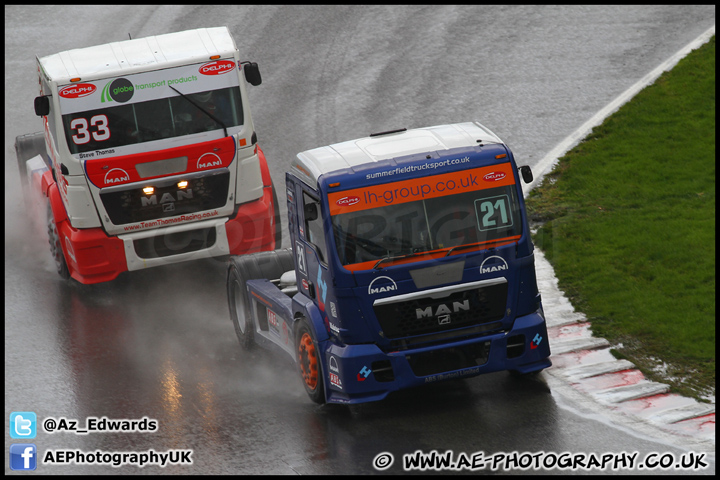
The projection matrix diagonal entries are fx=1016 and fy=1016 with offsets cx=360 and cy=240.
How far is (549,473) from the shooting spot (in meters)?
9.04

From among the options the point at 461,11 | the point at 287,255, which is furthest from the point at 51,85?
the point at 461,11

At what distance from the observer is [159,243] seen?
14.3m

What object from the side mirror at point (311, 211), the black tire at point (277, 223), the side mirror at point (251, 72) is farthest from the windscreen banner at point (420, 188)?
the black tire at point (277, 223)

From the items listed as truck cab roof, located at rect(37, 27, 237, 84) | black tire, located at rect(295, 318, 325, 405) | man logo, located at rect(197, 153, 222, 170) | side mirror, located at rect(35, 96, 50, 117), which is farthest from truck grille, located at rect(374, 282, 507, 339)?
side mirror, located at rect(35, 96, 50, 117)

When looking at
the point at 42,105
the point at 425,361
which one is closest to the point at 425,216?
the point at 425,361

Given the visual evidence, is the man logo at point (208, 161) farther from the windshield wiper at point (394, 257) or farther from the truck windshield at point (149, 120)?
the windshield wiper at point (394, 257)

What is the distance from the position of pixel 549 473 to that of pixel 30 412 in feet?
18.9

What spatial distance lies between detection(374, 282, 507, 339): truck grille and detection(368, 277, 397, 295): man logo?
150 mm

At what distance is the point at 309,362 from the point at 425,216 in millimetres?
2042

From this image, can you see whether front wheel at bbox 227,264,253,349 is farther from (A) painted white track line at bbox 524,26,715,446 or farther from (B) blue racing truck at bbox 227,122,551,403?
(A) painted white track line at bbox 524,26,715,446

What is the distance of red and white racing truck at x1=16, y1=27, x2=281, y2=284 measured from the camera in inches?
534

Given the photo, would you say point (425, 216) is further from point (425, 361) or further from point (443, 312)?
point (425, 361)

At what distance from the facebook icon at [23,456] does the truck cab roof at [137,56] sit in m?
5.23

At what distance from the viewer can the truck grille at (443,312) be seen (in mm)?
10000
